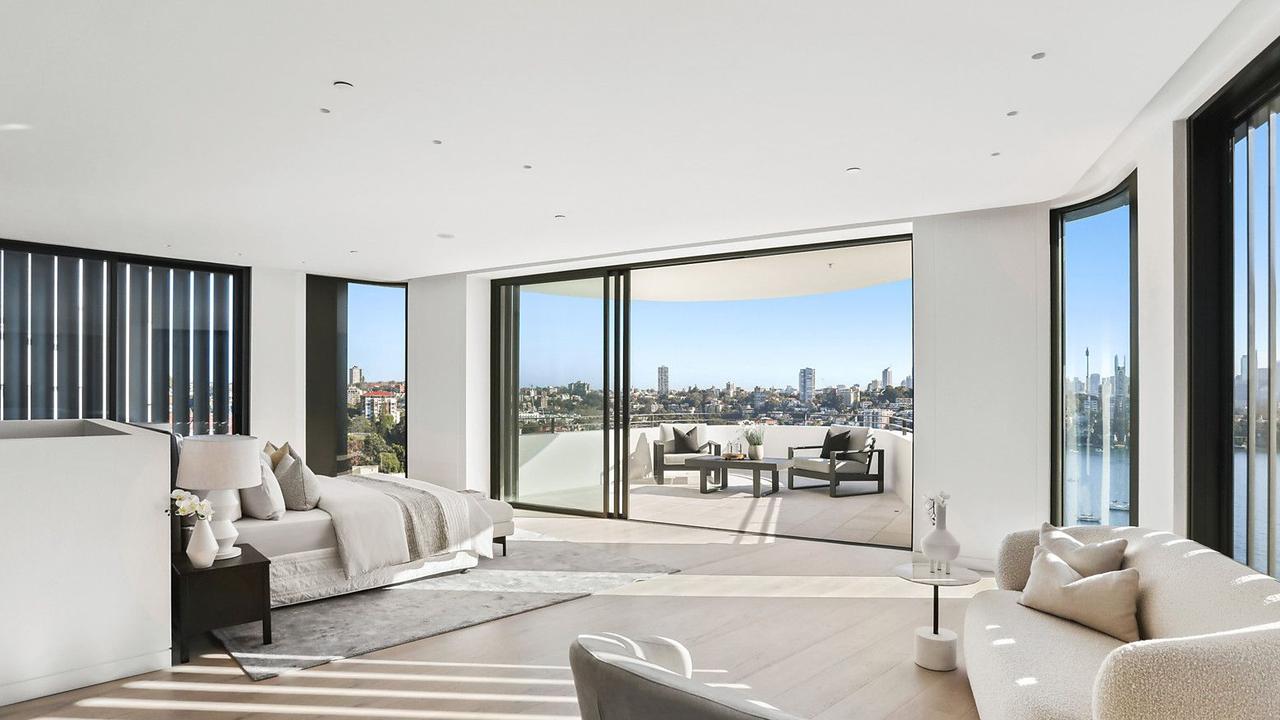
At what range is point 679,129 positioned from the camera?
3561 mm

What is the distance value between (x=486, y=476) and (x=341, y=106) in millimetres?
5771

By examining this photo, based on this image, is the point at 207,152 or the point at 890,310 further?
the point at 890,310

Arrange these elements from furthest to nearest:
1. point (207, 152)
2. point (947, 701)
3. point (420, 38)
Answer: point (207, 152) → point (947, 701) → point (420, 38)

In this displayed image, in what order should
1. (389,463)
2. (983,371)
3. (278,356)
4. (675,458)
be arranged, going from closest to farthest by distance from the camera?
(983,371), (278,356), (389,463), (675,458)

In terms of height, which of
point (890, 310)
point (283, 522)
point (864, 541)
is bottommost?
point (864, 541)

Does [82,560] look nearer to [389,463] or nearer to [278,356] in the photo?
[278,356]

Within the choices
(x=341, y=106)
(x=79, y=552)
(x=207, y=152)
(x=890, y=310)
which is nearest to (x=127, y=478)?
(x=79, y=552)

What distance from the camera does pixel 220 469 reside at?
12.6ft

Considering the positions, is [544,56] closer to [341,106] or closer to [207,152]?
[341,106]

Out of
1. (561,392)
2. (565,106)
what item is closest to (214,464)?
(565,106)

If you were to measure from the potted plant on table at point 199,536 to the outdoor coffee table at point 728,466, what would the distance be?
20.4 feet

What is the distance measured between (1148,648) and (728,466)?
7.33 m

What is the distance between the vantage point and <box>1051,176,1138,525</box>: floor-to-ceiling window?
438 cm

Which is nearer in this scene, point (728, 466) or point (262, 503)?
point (262, 503)
